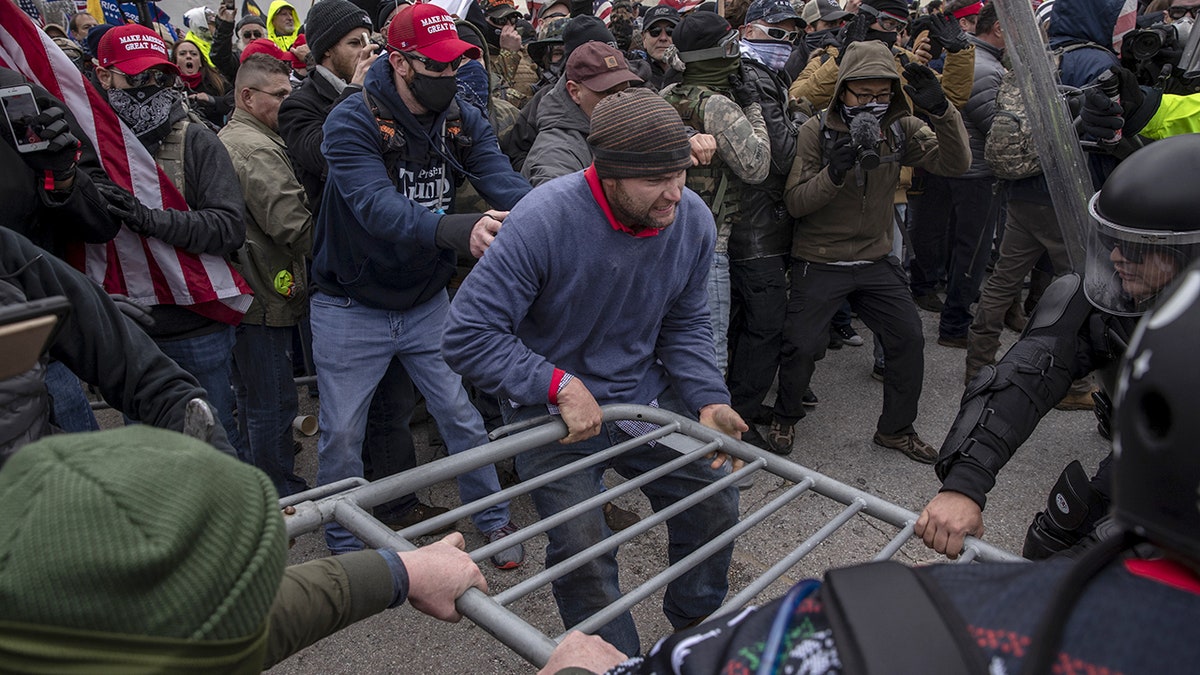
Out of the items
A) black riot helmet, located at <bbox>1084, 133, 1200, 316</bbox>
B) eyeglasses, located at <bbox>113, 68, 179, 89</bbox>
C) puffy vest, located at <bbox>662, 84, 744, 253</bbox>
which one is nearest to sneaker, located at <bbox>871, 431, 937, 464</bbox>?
puffy vest, located at <bbox>662, 84, 744, 253</bbox>

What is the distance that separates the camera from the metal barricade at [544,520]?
157cm

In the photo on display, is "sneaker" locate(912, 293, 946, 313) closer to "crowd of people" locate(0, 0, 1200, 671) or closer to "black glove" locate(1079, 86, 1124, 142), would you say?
"crowd of people" locate(0, 0, 1200, 671)

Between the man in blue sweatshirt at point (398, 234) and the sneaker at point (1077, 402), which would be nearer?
the man in blue sweatshirt at point (398, 234)

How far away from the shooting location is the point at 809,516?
380 cm

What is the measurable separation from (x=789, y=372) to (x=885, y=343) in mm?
513

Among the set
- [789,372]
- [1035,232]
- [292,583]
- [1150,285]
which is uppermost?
[1150,285]

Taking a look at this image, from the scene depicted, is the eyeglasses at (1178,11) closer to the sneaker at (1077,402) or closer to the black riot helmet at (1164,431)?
the sneaker at (1077,402)

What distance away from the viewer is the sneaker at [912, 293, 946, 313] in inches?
253

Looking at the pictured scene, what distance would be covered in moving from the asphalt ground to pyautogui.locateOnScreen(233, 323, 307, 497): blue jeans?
42 cm

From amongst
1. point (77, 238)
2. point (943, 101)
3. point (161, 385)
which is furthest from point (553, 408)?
point (943, 101)

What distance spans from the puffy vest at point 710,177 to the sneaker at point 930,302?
2.88 m

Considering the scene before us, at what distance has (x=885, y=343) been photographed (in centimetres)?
429

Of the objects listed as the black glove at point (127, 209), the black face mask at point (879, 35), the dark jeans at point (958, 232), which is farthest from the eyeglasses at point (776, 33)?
the black glove at point (127, 209)

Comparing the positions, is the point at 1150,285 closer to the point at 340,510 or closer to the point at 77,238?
the point at 340,510
